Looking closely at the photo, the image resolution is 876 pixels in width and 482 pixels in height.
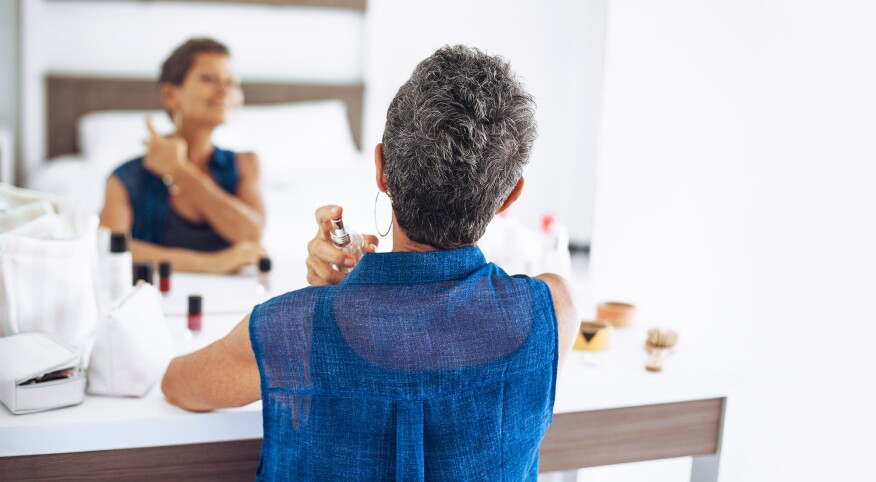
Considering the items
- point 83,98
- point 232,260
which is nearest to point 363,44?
point 83,98

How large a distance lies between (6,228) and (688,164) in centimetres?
116

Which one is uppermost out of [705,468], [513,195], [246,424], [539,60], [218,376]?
[539,60]

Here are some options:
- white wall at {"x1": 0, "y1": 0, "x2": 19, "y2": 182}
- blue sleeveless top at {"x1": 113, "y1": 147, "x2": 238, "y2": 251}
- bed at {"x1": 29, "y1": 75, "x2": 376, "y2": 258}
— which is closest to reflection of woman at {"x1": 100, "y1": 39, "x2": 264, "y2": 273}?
blue sleeveless top at {"x1": 113, "y1": 147, "x2": 238, "y2": 251}

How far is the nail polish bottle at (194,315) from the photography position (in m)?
1.32

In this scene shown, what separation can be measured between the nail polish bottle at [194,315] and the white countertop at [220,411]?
2cm

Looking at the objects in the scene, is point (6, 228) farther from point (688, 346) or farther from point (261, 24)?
point (261, 24)

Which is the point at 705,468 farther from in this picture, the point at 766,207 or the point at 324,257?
the point at 324,257

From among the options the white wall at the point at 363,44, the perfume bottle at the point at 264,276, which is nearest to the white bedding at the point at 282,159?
the white wall at the point at 363,44

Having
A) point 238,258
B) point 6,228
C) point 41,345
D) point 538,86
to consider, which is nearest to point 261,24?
point 538,86

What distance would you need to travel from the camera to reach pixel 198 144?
198 centimetres

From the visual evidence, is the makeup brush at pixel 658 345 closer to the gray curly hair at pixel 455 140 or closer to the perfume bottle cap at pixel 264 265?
the gray curly hair at pixel 455 140

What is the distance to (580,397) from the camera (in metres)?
1.17

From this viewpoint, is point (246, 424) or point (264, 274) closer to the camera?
point (246, 424)

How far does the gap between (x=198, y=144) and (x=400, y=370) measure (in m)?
1.38
